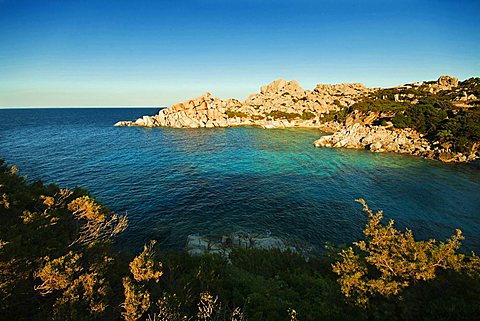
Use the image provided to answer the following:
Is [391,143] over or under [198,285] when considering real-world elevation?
over

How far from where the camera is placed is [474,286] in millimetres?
9000

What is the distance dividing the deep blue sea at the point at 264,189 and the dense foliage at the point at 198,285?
10762mm

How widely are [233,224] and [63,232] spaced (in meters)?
16.8

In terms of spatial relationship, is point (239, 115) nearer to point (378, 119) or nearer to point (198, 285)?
point (378, 119)

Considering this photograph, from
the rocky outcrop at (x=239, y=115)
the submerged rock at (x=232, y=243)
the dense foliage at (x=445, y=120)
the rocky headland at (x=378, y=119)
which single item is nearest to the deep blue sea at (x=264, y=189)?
the submerged rock at (x=232, y=243)

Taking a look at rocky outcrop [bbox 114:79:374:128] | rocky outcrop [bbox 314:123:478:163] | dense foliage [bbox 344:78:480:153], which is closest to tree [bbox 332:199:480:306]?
rocky outcrop [bbox 314:123:478:163]

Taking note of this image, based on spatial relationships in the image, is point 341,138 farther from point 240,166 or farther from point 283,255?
point 283,255

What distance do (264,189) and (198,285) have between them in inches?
992

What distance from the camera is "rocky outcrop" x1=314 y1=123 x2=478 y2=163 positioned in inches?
1939

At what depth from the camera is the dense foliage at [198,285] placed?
8.93 metres

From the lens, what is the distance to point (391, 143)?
5806 cm

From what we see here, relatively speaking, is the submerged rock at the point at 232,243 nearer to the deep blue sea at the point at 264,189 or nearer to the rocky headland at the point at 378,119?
the deep blue sea at the point at 264,189

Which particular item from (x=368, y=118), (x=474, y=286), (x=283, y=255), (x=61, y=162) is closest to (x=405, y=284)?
(x=474, y=286)

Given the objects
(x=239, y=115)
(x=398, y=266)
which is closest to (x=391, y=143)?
(x=398, y=266)
